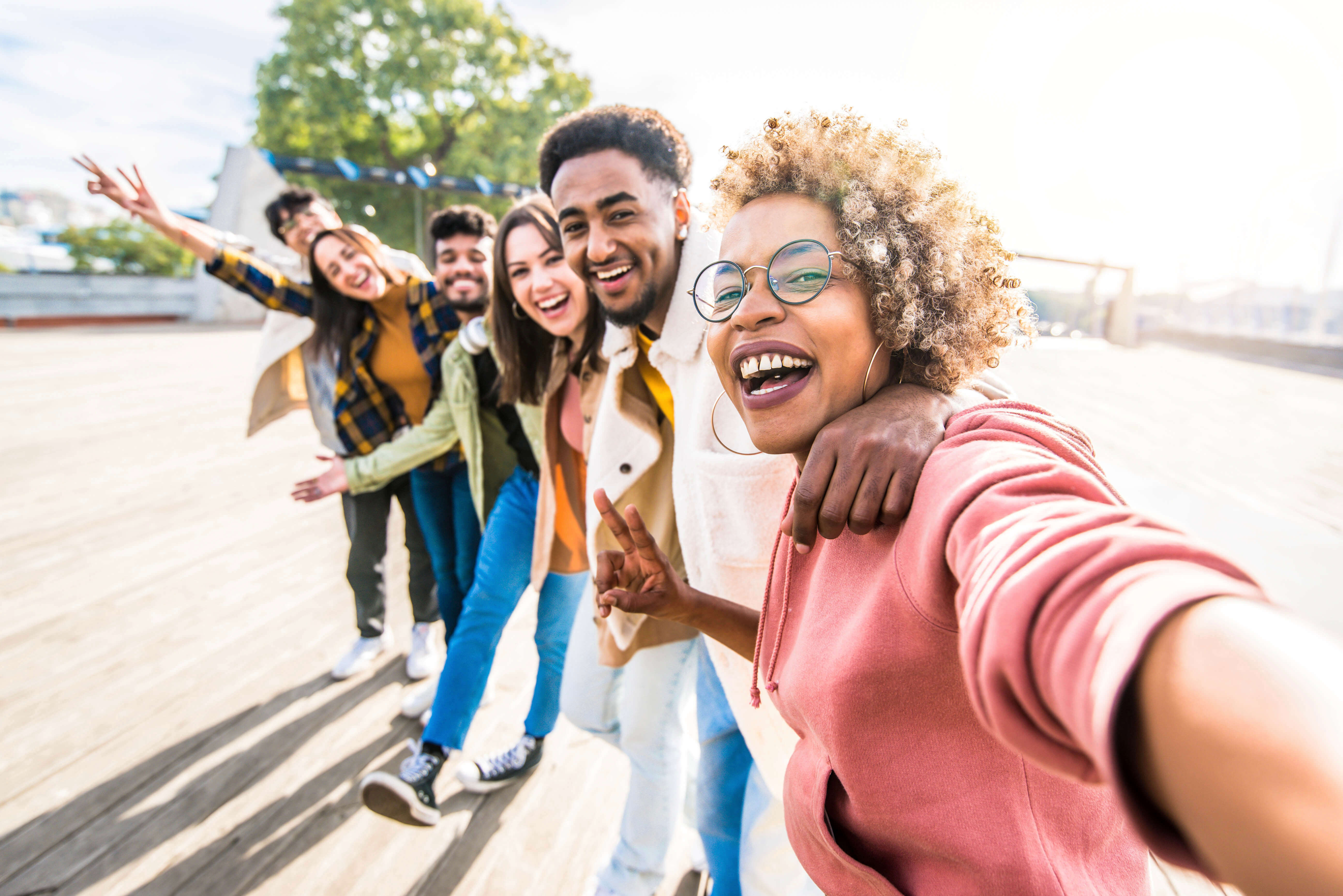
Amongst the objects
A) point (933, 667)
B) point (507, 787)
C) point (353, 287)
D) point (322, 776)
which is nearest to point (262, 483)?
point (353, 287)

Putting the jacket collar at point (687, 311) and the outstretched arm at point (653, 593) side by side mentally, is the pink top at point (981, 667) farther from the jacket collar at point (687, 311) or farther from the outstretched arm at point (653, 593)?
the jacket collar at point (687, 311)

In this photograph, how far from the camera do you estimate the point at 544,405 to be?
2.14 m

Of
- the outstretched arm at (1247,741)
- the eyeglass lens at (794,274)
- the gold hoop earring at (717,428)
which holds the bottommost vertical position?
the gold hoop earring at (717,428)

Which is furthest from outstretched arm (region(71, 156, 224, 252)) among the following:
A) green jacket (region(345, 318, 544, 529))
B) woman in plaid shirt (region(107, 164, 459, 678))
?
green jacket (region(345, 318, 544, 529))

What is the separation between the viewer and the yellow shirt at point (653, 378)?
178cm

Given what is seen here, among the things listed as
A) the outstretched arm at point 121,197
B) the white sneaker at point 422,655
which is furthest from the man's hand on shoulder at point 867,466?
the outstretched arm at point 121,197

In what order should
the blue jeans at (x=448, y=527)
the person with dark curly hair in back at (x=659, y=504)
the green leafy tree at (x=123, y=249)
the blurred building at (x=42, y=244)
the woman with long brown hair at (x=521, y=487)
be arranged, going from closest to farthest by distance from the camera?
1. the person with dark curly hair in back at (x=659, y=504)
2. the woman with long brown hair at (x=521, y=487)
3. the blue jeans at (x=448, y=527)
4. the green leafy tree at (x=123, y=249)
5. the blurred building at (x=42, y=244)

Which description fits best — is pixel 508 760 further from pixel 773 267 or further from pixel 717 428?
pixel 773 267

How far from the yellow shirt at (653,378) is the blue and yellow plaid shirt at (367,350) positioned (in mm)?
1295

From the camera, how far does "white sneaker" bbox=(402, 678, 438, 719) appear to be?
2633 millimetres

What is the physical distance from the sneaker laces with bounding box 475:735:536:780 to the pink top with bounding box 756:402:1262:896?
153 cm

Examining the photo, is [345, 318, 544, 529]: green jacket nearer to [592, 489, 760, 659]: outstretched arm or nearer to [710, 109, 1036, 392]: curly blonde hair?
[592, 489, 760, 659]: outstretched arm

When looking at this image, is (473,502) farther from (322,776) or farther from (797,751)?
(797,751)

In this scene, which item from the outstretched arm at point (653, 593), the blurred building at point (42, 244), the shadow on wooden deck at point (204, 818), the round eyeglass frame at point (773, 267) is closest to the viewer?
the round eyeglass frame at point (773, 267)
